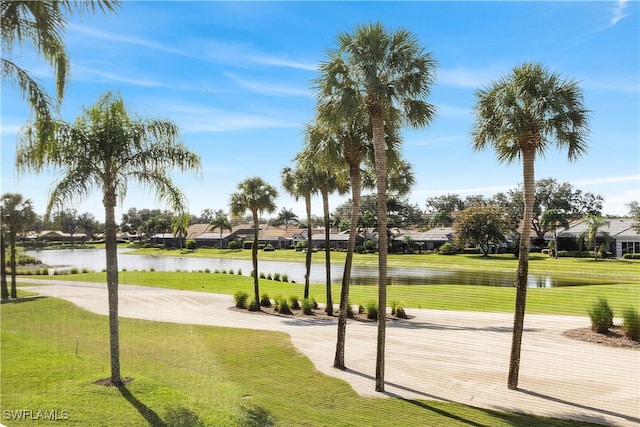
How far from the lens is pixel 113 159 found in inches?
156

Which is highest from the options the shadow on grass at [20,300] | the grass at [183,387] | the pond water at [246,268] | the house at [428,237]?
the house at [428,237]

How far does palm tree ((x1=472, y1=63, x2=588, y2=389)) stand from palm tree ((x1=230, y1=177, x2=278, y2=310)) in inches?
270

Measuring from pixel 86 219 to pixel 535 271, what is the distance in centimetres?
608

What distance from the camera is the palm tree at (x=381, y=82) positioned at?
4562 mm

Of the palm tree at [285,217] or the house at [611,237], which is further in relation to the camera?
the palm tree at [285,217]

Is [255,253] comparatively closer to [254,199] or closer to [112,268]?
[254,199]

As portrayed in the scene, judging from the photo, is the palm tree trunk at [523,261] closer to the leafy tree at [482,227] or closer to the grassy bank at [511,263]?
the leafy tree at [482,227]

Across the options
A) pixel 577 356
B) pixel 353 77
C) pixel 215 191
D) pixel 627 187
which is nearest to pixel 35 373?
pixel 215 191

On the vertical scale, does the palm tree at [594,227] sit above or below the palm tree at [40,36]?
below

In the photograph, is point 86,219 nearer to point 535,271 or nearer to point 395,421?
point 395,421

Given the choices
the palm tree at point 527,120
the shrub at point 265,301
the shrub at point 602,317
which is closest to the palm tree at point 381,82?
the palm tree at point 527,120

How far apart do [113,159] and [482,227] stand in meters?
4.95

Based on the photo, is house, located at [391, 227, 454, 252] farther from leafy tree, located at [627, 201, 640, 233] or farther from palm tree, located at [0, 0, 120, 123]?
palm tree, located at [0, 0, 120, 123]

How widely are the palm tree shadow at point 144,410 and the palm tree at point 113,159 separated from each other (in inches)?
9.8
